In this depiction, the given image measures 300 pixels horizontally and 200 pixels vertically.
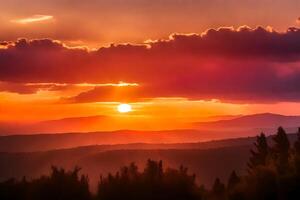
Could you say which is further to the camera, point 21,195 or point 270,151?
point 270,151

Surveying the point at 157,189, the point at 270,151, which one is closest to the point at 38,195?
the point at 157,189

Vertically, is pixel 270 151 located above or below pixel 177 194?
above

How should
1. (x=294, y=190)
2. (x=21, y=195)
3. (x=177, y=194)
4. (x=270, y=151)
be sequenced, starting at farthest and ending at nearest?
(x=270, y=151) < (x=21, y=195) < (x=177, y=194) < (x=294, y=190)

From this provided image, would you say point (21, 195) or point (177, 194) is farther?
point (21, 195)

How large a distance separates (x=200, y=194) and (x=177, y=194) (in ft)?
9.63

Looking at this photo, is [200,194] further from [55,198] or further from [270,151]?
[270,151]

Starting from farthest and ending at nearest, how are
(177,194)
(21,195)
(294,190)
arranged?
(21,195) → (177,194) → (294,190)

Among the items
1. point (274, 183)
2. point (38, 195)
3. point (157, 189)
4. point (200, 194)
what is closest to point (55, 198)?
point (38, 195)

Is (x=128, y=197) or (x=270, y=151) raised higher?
(x=270, y=151)

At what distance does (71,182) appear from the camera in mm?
73438

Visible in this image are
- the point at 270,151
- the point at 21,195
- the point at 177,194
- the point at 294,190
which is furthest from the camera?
the point at 270,151

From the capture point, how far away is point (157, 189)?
71062mm

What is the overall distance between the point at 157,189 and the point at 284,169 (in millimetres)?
15161

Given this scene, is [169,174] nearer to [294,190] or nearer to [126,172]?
[126,172]
